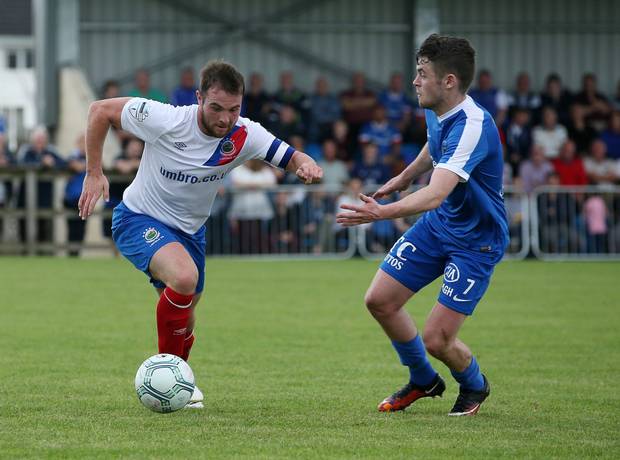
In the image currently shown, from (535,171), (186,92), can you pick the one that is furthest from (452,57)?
(186,92)

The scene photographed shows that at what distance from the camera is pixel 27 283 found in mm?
15758

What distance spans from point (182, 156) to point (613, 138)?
55.6 ft

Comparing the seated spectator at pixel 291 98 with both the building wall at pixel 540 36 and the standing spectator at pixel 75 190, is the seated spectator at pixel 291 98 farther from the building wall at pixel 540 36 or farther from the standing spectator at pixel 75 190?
the building wall at pixel 540 36

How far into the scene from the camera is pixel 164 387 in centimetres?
682

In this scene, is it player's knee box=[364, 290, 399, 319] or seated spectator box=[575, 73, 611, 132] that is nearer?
player's knee box=[364, 290, 399, 319]

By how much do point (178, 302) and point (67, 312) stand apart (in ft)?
19.3

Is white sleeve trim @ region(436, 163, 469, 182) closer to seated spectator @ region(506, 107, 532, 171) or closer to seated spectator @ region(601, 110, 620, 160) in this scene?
seated spectator @ region(506, 107, 532, 171)

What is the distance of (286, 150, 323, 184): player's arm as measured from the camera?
7.09 metres

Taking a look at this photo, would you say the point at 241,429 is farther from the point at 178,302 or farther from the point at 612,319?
the point at 612,319

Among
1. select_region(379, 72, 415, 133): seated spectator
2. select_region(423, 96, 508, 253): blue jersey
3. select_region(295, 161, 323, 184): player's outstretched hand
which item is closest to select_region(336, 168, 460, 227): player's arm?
select_region(423, 96, 508, 253): blue jersey

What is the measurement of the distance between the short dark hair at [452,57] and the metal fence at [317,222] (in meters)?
13.3

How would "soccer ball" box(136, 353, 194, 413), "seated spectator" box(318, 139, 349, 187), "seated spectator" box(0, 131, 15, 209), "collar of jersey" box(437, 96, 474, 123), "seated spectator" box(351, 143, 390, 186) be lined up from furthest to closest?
"seated spectator" box(318, 139, 349, 187), "seated spectator" box(0, 131, 15, 209), "seated spectator" box(351, 143, 390, 186), "collar of jersey" box(437, 96, 474, 123), "soccer ball" box(136, 353, 194, 413)

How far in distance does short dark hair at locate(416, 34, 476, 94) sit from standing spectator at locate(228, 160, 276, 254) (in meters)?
13.5

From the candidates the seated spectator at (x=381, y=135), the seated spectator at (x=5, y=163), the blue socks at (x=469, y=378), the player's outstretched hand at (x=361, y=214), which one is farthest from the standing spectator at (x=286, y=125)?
the player's outstretched hand at (x=361, y=214)
